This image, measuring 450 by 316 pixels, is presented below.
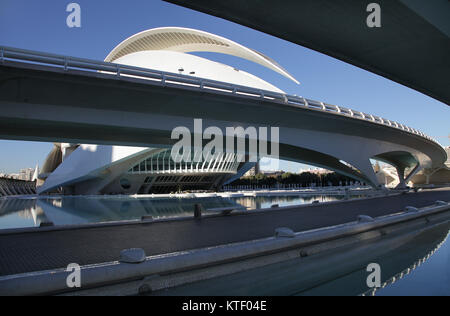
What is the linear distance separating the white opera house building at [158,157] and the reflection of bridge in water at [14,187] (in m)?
17.5

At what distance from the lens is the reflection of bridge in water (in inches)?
2055

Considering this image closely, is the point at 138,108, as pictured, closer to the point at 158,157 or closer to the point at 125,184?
the point at 158,157

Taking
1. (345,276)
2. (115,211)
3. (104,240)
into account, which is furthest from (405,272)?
(115,211)

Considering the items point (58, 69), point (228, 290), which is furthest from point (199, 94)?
point (228, 290)

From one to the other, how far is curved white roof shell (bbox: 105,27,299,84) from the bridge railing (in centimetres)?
1370

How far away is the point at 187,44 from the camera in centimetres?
3922

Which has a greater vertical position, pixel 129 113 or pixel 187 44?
pixel 187 44

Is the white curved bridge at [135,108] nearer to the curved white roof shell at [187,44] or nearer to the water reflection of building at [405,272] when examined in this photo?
the water reflection of building at [405,272]

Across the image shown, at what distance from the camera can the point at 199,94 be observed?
12031 mm

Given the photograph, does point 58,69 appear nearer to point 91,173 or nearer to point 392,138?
point 392,138

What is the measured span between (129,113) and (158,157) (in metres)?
26.0

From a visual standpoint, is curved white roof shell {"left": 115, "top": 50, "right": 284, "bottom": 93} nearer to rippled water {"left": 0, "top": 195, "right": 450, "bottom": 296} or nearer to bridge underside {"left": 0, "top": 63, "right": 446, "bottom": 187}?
bridge underside {"left": 0, "top": 63, "right": 446, "bottom": 187}

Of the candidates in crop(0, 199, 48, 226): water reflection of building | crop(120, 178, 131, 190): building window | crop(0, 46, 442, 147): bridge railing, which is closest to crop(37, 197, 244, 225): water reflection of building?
crop(0, 199, 48, 226): water reflection of building
